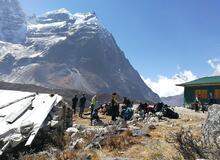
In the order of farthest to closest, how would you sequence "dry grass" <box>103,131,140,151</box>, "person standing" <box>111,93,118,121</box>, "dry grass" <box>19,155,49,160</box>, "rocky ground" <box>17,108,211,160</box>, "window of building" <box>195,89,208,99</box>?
"window of building" <box>195,89,208,99</box> → "person standing" <box>111,93,118,121</box> → "dry grass" <box>103,131,140,151</box> → "dry grass" <box>19,155,49,160</box> → "rocky ground" <box>17,108,211,160</box>

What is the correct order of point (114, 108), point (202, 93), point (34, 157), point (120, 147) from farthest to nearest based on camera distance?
point (202, 93), point (114, 108), point (120, 147), point (34, 157)

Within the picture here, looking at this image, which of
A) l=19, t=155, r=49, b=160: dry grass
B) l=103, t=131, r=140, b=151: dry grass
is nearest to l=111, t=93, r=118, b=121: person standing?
l=103, t=131, r=140, b=151: dry grass

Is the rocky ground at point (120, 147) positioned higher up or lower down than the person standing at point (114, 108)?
lower down

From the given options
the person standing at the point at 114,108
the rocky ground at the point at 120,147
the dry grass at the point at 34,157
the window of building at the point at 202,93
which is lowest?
the dry grass at the point at 34,157

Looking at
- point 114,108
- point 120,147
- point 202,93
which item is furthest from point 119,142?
point 202,93

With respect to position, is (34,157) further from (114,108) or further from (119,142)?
(114,108)

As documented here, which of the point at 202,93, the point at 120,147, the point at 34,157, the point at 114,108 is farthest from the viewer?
the point at 202,93

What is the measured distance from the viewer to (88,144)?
1472 centimetres

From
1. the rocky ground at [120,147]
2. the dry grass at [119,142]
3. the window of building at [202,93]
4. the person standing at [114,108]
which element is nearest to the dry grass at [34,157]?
the rocky ground at [120,147]

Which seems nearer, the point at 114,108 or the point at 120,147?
the point at 120,147

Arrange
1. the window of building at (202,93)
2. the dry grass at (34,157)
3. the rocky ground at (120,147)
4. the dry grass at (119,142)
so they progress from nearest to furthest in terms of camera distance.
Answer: the rocky ground at (120,147)
the dry grass at (34,157)
the dry grass at (119,142)
the window of building at (202,93)

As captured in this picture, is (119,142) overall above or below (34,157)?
above

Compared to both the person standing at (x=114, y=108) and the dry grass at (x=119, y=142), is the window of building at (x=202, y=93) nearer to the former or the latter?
the person standing at (x=114, y=108)

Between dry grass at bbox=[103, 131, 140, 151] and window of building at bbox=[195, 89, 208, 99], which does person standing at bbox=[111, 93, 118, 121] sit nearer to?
dry grass at bbox=[103, 131, 140, 151]
